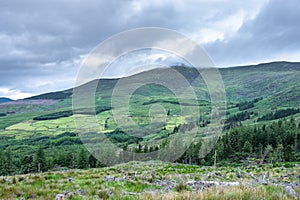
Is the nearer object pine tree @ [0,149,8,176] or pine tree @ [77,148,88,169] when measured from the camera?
pine tree @ [0,149,8,176]

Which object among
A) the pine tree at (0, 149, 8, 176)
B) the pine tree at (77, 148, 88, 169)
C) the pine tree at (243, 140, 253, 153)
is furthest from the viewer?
the pine tree at (77, 148, 88, 169)

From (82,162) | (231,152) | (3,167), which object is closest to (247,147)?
(231,152)

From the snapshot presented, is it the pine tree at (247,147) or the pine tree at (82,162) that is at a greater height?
the pine tree at (247,147)

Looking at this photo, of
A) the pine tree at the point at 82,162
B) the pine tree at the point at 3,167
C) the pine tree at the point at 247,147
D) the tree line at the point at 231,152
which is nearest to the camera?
the tree line at the point at 231,152

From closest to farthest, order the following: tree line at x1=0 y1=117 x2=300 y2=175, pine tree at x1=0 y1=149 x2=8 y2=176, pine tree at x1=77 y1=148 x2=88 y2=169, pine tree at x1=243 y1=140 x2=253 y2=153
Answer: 1. tree line at x1=0 y1=117 x2=300 y2=175
2. pine tree at x1=243 y1=140 x2=253 y2=153
3. pine tree at x1=0 y1=149 x2=8 y2=176
4. pine tree at x1=77 y1=148 x2=88 y2=169

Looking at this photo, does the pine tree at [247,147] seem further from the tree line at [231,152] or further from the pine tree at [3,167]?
the pine tree at [3,167]

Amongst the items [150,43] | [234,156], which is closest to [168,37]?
[150,43]

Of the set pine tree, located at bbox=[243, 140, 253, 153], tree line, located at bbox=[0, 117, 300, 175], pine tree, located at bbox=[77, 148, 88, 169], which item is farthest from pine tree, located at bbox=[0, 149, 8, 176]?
pine tree, located at bbox=[243, 140, 253, 153]

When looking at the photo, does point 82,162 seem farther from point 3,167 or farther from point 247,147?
point 247,147

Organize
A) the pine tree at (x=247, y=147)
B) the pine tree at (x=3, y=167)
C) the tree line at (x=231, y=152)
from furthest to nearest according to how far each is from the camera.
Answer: the pine tree at (x=3, y=167) < the pine tree at (x=247, y=147) < the tree line at (x=231, y=152)

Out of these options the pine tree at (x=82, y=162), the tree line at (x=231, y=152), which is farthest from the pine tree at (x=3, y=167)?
the pine tree at (x=82, y=162)

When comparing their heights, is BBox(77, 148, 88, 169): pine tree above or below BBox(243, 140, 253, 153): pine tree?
below

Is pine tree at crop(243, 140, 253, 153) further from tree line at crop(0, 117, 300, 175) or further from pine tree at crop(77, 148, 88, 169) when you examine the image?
pine tree at crop(77, 148, 88, 169)

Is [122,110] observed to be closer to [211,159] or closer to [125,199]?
[125,199]
